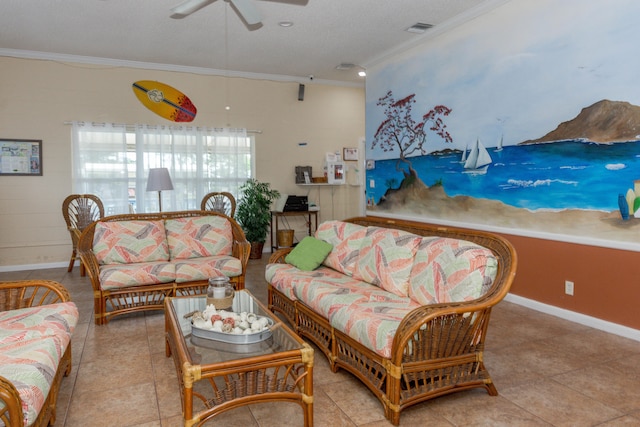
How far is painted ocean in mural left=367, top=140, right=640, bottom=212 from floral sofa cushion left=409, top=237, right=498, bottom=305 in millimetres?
1595

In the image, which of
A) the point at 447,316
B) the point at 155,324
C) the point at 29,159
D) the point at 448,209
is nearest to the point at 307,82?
the point at 448,209

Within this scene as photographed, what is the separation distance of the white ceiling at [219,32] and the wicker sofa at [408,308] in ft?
6.83

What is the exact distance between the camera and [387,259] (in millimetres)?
3012

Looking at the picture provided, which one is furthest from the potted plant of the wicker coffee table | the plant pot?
the wicker coffee table

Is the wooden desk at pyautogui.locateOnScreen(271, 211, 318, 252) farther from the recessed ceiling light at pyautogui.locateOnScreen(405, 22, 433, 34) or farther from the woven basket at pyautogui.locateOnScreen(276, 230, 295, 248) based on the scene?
the recessed ceiling light at pyautogui.locateOnScreen(405, 22, 433, 34)

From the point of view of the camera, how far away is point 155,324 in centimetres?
364

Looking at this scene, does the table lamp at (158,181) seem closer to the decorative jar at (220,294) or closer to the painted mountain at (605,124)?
the decorative jar at (220,294)

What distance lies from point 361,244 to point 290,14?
2.61m

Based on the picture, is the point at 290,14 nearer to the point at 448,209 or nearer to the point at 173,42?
the point at 173,42

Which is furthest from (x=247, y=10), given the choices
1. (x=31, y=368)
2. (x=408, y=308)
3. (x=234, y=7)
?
(x=31, y=368)

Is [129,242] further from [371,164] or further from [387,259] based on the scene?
[371,164]

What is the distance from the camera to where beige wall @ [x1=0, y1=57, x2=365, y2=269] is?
5.77m

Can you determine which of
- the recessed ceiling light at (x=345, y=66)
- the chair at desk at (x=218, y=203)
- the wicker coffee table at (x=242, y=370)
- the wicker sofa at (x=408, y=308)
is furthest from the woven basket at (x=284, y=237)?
the wicker coffee table at (x=242, y=370)

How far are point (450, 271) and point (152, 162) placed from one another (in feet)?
16.7
